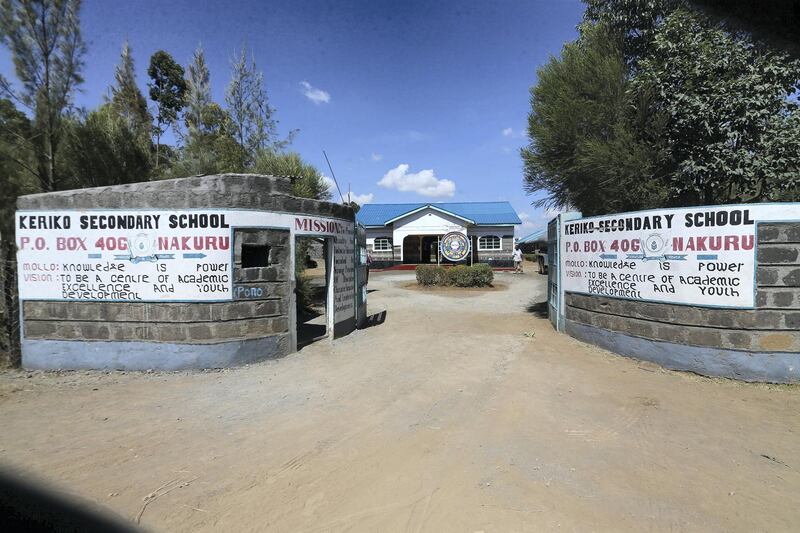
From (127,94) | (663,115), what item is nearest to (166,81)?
(127,94)

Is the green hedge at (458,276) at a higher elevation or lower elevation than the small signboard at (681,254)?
lower

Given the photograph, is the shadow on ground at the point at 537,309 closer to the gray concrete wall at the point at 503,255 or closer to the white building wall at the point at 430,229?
the gray concrete wall at the point at 503,255

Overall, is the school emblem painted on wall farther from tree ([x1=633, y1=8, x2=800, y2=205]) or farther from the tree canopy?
tree ([x1=633, y1=8, x2=800, y2=205])

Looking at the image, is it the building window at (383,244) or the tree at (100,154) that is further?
the building window at (383,244)

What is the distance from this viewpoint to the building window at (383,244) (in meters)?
33.5

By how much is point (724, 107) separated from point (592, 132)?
2543mm

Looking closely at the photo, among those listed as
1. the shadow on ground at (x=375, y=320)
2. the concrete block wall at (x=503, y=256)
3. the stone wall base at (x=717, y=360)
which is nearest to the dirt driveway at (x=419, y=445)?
the stone wall base at (x=717, y=360)

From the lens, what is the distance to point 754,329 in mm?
5754

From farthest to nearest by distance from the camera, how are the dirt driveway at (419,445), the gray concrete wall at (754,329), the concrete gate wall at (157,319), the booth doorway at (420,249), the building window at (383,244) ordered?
the booth doorway at (420,249) → the building window at (383,244) → the concrete gate wall at (157,319) → the gray concrete wall at (754,329) → the dirt driveway at (419,445)

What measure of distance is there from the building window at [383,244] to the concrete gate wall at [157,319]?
86.5 feet

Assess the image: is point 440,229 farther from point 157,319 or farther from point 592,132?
point 157,319

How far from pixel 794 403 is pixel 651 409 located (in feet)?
5.86

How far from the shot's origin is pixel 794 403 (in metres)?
5.06

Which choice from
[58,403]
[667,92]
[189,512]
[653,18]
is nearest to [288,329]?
[58,403]
